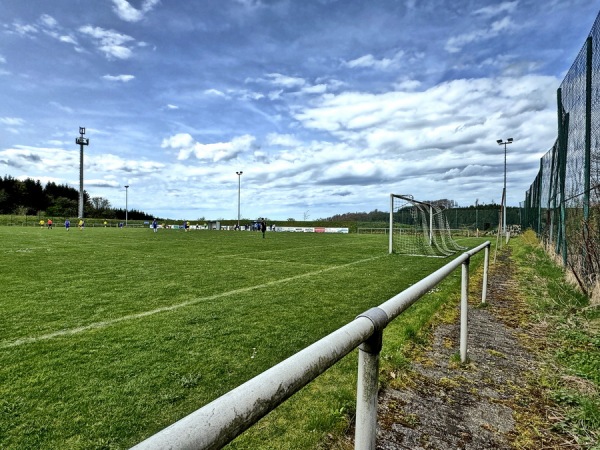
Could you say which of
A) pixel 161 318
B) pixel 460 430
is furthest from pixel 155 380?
pixel 460 430

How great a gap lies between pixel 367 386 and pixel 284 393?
1.98 feet

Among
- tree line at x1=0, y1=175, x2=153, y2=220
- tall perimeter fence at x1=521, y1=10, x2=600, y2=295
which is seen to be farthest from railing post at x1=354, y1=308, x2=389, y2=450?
tree line at x1=0, y1=175, x2=153, y2=220

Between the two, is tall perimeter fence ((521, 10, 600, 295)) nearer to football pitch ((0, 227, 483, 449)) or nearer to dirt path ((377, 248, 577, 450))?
football pitch ((0, 227, 483, 449))

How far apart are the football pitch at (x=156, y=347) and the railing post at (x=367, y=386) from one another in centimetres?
101

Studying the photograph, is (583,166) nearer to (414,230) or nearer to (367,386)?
(367,386)

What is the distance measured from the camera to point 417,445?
214cm

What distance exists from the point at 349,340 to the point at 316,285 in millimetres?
6817

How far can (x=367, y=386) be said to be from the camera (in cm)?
133

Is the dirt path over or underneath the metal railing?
underneath

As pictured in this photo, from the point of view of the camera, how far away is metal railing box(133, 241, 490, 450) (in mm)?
613

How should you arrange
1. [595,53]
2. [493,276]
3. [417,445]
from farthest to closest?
1. [493,276]
2. [595,53]
3. [417,445]

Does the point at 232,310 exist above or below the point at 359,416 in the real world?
below

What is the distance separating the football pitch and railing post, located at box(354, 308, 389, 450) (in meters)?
1.01

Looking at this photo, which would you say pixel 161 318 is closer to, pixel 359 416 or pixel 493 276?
pixel 359 416
